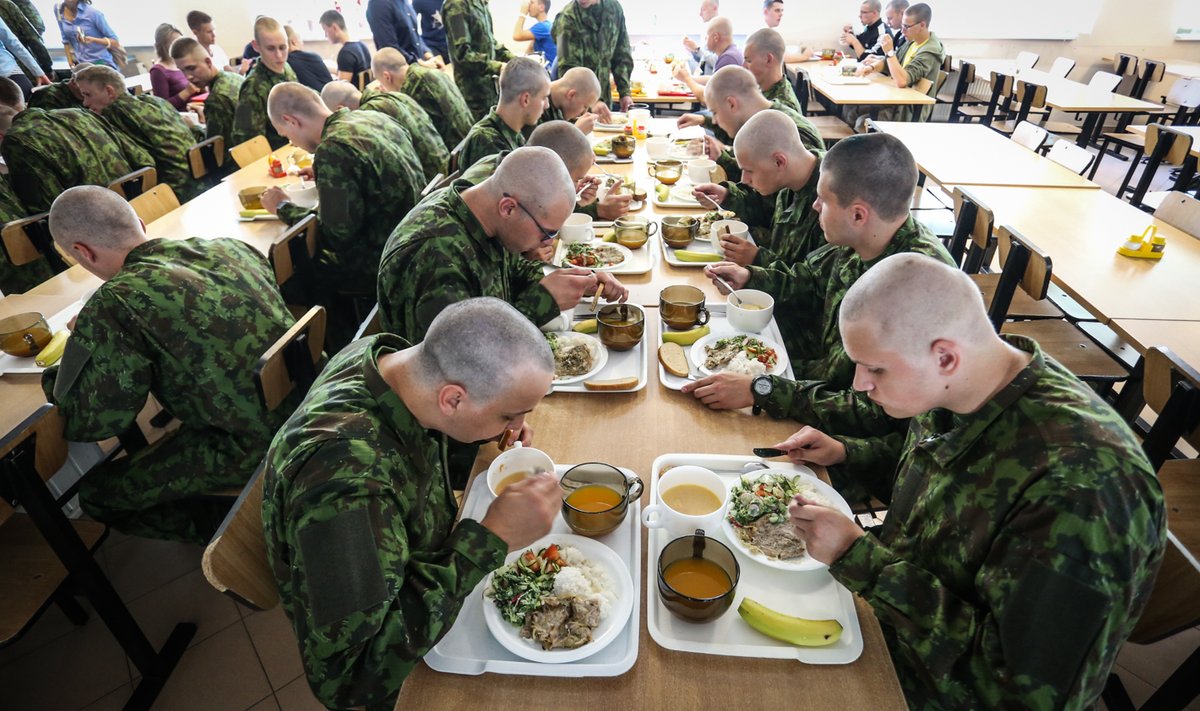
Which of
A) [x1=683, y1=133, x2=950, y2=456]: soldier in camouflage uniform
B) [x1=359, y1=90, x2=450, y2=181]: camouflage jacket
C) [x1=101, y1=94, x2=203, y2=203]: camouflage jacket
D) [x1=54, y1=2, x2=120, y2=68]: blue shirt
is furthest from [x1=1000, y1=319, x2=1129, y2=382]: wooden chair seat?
[x1=54, y1=2, x2=120, y2=68]: blue shirt

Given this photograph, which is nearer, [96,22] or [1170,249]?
[1170,249]

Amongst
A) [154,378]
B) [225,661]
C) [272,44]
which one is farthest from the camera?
[272,44]

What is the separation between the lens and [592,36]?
6.36 meters

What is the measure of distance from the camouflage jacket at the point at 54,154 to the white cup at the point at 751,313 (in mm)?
4949

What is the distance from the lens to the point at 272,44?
5.38 meters

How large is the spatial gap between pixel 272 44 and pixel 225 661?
202 inches

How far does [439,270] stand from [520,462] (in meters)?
0.89

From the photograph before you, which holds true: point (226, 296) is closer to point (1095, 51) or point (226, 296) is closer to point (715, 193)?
point (715, 193)

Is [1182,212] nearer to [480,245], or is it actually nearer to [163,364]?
[480,245]

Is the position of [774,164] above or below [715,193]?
above

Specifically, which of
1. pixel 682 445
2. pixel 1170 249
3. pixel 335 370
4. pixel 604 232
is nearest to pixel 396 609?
pixel 335 370

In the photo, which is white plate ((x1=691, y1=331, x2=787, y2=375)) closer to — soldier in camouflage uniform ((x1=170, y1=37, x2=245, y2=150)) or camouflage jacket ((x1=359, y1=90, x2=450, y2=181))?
camouflage jacket ((x1=359, y1=90, x2=450, y2=181))

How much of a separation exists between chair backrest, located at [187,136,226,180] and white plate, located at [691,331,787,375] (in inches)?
182

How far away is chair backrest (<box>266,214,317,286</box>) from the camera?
304 centimetres
